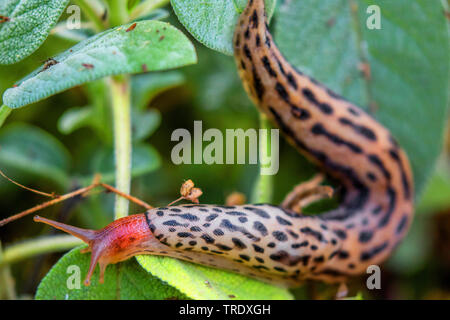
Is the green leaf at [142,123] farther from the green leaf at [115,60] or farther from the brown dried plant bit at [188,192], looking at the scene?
the green leaf at [115,60]

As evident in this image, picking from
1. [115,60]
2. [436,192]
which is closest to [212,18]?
[115,60]

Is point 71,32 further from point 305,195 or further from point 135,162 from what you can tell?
point 305,195

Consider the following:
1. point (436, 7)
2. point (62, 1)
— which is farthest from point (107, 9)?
point (436, 7)

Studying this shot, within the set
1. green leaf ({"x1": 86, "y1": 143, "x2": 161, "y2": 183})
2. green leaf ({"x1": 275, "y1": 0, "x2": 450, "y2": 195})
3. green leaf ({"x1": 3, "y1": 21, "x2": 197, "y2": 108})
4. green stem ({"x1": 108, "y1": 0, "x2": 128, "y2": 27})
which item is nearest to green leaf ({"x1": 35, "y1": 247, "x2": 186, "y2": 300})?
green leaf ({"x1": 3, "y1": 21, "x2": 197, "y2": 108})

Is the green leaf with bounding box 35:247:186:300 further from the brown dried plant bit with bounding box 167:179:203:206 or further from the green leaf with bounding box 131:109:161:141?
the green leaf with bounding box 131:109:161:141

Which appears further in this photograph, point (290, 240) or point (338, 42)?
point (338, 42)

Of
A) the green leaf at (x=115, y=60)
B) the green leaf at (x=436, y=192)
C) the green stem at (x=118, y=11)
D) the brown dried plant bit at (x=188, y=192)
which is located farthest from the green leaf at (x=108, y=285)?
the green leaf at (x=436, y=192)

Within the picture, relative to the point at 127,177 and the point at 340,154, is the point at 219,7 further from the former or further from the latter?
the point at 340,154
